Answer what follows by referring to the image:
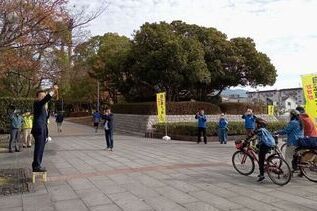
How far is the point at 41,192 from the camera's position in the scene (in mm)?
7520

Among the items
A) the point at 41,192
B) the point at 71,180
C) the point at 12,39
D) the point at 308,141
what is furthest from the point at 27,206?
the point at 308,141

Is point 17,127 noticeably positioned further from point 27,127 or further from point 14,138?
point 27,127

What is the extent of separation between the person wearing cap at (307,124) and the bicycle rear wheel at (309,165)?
610 mm

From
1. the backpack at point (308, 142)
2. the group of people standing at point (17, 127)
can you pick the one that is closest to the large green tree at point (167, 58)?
the group of people standing at point (17, 127)

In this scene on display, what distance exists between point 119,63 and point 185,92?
18.4 ft

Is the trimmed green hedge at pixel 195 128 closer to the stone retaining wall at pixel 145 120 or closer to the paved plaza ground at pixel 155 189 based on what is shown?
the stone retaining wall at pixel 145 120

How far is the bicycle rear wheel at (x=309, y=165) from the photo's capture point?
8.42 m

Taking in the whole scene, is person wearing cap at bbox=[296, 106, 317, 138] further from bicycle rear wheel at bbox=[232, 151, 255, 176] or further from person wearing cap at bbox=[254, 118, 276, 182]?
bicycle rear wheel at bbox=[232, 151, 255, 176]

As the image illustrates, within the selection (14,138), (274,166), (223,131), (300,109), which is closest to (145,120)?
(223,131)

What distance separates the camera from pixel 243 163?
9.59 meters

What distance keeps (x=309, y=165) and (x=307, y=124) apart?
1035 mm

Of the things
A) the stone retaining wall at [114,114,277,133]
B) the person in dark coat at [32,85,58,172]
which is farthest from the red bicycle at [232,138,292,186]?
the stone retaining wall at [114,114,277,133]

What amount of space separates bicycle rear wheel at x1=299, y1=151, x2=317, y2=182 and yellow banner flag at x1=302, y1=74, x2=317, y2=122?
61.4 inches

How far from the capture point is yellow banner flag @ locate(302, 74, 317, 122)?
32.3 ft
